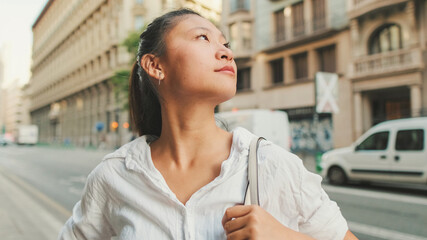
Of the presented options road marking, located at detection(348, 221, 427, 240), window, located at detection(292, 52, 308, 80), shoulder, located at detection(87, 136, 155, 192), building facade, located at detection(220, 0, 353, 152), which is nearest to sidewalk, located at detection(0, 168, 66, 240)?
shoulder, located at detection(87, 136, 155, 192)

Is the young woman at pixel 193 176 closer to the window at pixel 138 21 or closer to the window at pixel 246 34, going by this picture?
the window at pixel 246 34

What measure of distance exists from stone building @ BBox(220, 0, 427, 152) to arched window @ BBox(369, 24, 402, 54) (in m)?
0.05

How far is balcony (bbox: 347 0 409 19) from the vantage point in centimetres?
1605

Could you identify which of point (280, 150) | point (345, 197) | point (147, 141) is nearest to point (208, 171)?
point (280, 150)

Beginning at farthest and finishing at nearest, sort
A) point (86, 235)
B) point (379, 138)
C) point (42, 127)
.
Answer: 1. point (42, 127)
2. point (379, 138)
3. point (86, 235)

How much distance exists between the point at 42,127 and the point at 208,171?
3139 inches

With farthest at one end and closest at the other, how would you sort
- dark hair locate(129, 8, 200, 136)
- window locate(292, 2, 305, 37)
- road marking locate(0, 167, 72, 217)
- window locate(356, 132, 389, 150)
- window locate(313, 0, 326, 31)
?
1. window locate(292, 2, 305, 37)
2. window locate(313, 0, 326, 31)
3. window locate(356, 132, 389, 150)
4. road marking locate(0, 167, 72, 217)
5. dark hair locate(129, 8, 200, 136)

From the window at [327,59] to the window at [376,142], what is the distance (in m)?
11.0

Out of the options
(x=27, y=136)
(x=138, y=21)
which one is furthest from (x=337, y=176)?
(x=27, y=136)

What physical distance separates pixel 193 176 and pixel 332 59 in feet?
65.8

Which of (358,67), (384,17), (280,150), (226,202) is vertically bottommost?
(226,202)

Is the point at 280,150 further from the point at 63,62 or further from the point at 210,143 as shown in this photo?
the point at 63,62

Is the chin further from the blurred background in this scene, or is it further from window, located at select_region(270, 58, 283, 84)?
window, located at select_region(270, 58, 283, 84)

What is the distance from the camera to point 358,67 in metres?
17.7
